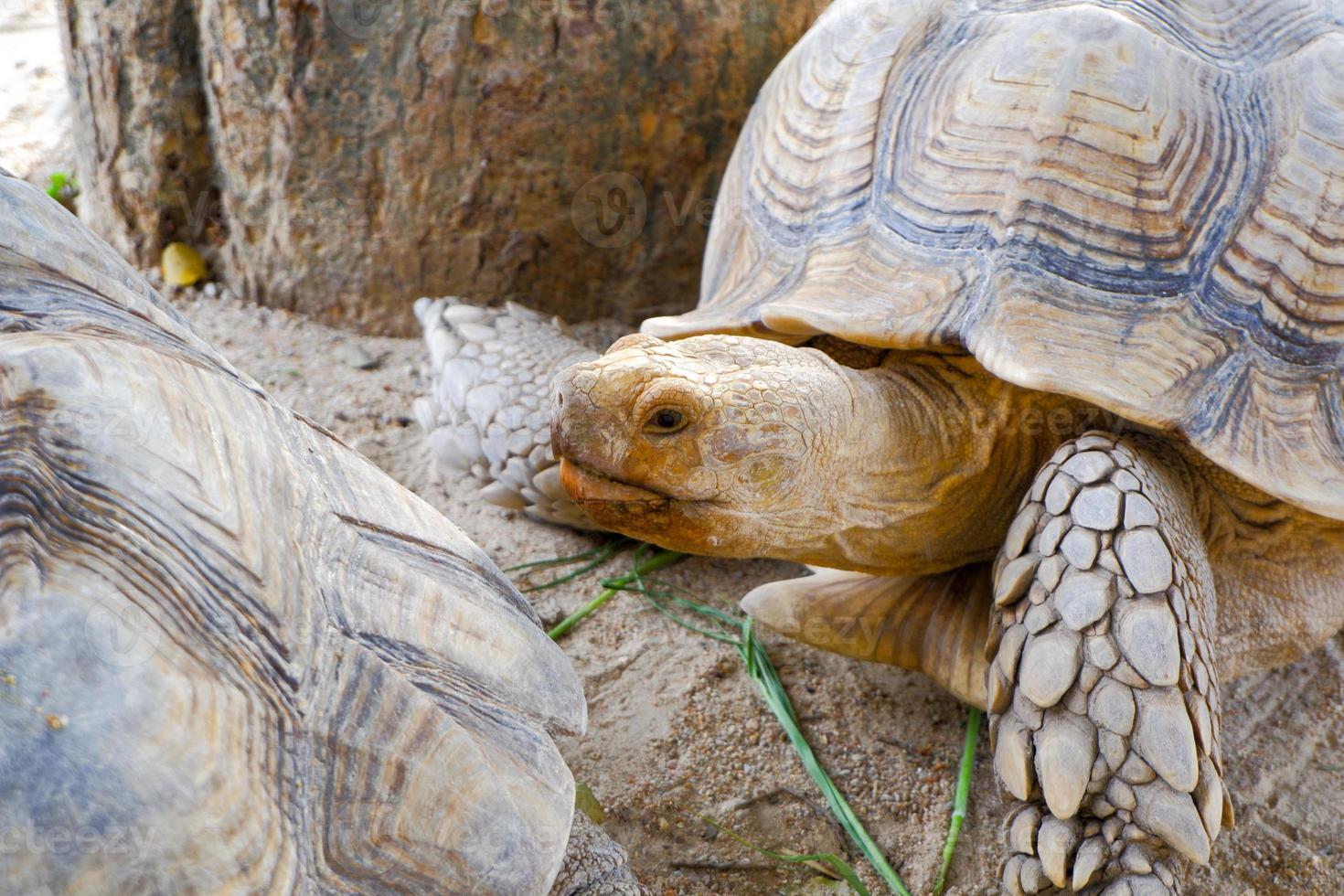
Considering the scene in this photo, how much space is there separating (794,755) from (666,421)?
35.9 inches

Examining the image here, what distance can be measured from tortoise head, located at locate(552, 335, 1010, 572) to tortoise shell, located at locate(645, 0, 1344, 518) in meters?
0.17

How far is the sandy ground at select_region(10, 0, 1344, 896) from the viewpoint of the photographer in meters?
2.06

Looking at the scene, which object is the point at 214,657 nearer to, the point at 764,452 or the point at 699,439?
the point at 699,439

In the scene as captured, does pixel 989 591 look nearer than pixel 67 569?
No

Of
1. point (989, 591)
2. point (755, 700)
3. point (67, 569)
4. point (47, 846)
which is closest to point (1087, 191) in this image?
point (989, 591)

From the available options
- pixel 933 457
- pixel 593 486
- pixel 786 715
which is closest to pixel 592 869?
pixel 593 486

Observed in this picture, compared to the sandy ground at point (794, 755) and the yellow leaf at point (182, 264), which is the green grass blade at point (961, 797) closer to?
the sandy ground at point (794, 755)

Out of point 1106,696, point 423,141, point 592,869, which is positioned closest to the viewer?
point 592,869

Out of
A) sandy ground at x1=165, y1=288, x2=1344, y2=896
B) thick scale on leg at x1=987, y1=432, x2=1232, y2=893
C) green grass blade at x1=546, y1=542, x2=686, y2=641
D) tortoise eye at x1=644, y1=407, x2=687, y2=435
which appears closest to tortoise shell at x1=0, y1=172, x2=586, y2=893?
tortoise eye at x1=644, y1=407, x2=687, y2=435

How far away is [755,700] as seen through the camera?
2.41m

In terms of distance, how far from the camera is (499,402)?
2.89 metres

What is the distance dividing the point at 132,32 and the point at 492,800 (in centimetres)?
289

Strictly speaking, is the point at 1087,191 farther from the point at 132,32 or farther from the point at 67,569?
the point at 132,32

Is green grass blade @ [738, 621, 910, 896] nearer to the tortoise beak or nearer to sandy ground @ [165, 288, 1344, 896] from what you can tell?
sandy ground @ [165, 288, 1344, 896]
